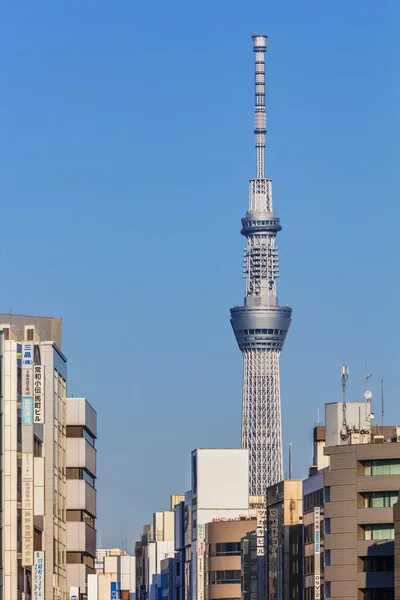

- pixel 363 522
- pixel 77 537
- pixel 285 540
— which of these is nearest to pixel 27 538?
pixel 77 537

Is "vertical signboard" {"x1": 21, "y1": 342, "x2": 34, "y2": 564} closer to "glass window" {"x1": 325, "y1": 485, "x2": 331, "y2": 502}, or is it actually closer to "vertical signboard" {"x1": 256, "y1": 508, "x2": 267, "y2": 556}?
"glass window" {"x1": 325, "y1": 485, "x2": 331, "y2": 502}

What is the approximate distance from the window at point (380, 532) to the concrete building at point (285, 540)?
85.2ft

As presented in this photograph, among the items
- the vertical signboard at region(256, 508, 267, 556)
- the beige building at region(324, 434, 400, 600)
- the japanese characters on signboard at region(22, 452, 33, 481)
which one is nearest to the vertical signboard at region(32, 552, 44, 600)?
the japanese characters on signboard at region(22, 452, 33, 481)

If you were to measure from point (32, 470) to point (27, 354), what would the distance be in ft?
23.5

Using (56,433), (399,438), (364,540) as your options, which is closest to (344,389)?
(399,438)

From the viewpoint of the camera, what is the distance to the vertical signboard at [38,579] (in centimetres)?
11225

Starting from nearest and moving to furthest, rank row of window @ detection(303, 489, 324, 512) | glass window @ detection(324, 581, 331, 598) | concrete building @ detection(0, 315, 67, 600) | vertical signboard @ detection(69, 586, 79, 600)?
1. concrete building @ detection(0, 315, 67, 600)
2. vertical signboard @ detection(69, 586, 79, 600)
3. glass window @ detection(324, 581, 331, 598)
4. row of window @ detection(303, 489, 324, 512)

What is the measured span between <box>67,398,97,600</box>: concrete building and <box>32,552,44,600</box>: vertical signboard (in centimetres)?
2181

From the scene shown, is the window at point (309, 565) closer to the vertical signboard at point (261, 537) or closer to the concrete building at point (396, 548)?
the concrete building at point (396, 548)

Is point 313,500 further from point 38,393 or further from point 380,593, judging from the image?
point 38,393

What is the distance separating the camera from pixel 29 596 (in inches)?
4380

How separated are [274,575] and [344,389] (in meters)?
33.3

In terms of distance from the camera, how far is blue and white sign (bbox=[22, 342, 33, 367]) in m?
112

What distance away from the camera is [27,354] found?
4481 inches
